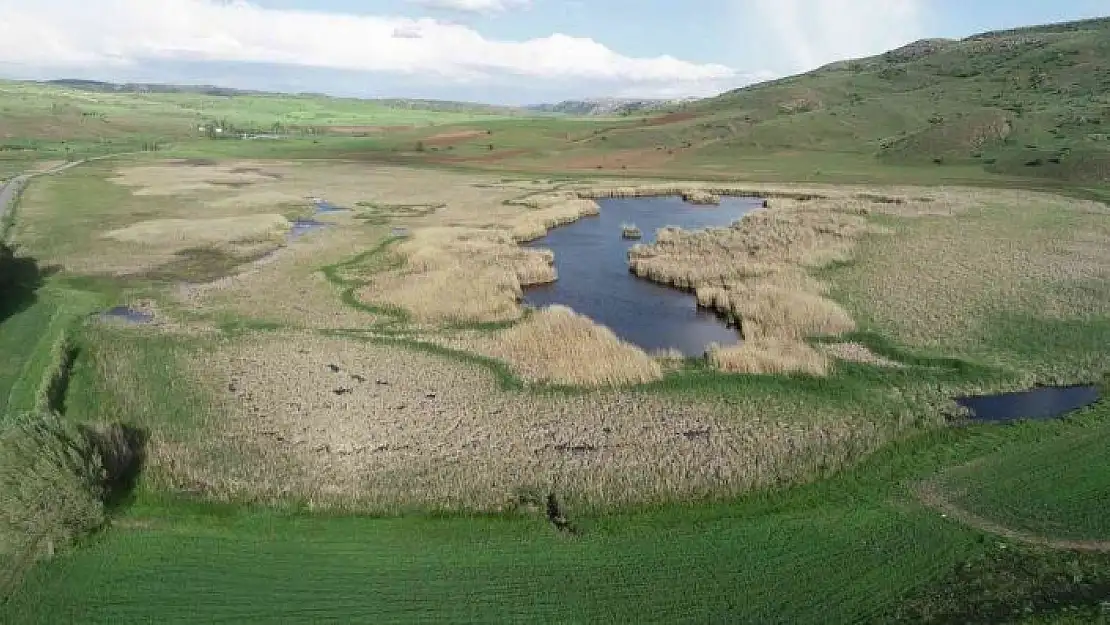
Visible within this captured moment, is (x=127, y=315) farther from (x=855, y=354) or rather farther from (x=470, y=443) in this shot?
(x=855, y=354)

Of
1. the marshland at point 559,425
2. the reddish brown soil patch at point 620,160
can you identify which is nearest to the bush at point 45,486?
the marshland at point 559,425

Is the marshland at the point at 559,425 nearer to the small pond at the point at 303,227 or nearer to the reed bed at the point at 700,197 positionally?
the small pond at the point at 303,227

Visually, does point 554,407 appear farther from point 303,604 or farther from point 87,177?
point 87,177

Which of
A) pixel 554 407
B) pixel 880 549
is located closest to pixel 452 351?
pixel 554 407

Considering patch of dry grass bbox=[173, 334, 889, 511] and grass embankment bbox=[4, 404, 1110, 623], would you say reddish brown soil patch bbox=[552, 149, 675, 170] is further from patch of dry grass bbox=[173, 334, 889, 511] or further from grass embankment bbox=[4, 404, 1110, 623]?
grass embankment bbox=[4, 404, 1110, 623]

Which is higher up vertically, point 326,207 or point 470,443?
point 326,207

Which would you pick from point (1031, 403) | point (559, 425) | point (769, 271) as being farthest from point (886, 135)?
point (559, 425)
